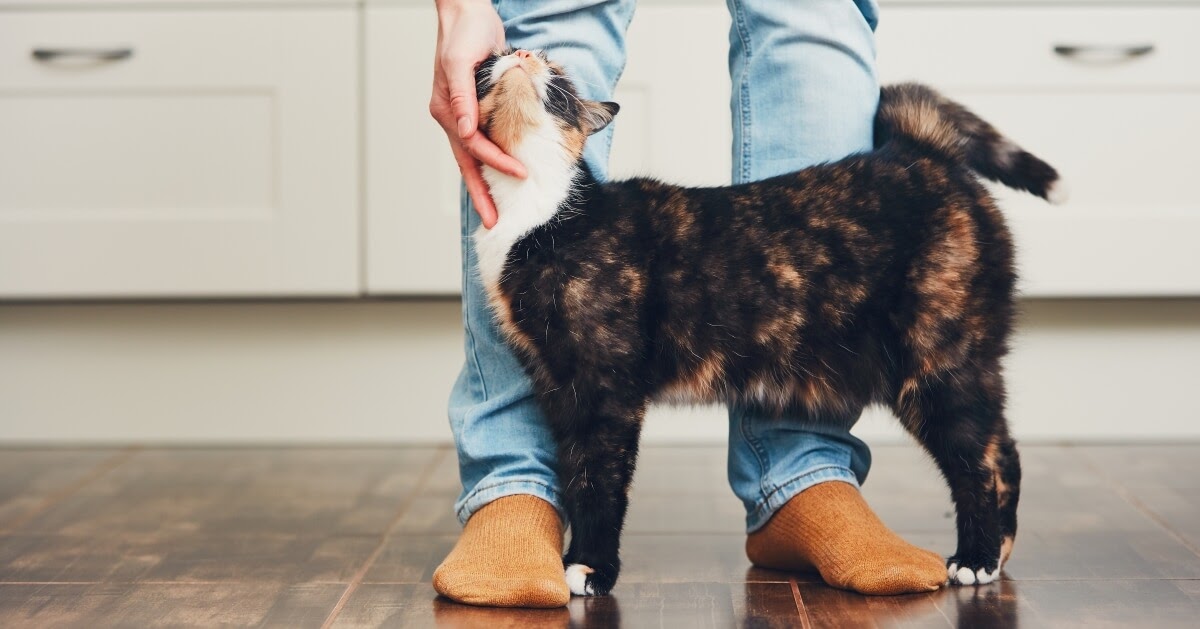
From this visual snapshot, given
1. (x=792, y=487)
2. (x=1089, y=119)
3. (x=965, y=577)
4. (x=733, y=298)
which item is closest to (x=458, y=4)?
(x=733, y=298)

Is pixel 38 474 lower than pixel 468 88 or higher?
lower

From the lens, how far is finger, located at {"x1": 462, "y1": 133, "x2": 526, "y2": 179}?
123 centimetres

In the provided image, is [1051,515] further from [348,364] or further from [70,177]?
[70,177]

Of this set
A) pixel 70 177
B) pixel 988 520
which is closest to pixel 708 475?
pixel 988 520

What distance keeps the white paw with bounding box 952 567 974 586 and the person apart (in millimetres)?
24

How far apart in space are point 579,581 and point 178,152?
1.26 m

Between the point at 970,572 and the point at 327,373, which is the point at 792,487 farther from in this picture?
the point at 327,373

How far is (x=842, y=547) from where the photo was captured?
1247mm

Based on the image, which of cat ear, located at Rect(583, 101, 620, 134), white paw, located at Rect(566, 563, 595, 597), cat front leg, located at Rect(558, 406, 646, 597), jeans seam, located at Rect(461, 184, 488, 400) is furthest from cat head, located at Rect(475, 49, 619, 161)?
white paw, located at Rect(566, 563, 595, 597)

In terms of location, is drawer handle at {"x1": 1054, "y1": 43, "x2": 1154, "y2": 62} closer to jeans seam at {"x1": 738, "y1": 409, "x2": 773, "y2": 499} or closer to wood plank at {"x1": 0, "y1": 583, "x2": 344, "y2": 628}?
jeans seam at {"x1": 738, "y1": 409, "x2": 773, "y2": 499}

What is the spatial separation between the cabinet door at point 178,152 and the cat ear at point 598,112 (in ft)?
3.06

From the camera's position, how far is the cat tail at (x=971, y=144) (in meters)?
1.29

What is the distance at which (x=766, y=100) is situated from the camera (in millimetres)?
1396

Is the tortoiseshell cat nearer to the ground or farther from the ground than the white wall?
farther from the ground
